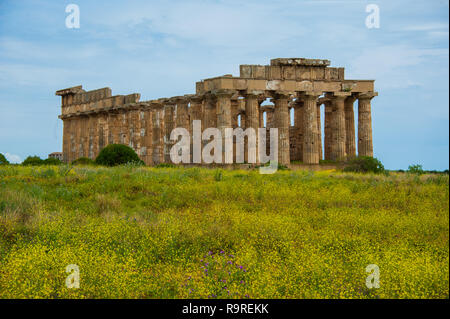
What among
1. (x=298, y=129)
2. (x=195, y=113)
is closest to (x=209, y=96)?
(x=195, y=113)

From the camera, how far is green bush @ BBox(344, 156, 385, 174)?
1024 inches

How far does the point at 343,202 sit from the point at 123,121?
1123 inches

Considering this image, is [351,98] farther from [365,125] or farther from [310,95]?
[310,95]

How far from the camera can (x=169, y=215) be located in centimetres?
1182

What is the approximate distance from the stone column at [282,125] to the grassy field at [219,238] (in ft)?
39.5

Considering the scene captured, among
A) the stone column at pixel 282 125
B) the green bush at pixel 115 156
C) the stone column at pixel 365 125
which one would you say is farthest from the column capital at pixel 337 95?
the green bush at pixel 115 156

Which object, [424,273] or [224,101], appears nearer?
[424,273]

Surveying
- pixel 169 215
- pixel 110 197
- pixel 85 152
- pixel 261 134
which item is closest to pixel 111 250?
pixel 169 215

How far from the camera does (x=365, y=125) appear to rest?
98.9ft

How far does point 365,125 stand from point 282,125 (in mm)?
6133

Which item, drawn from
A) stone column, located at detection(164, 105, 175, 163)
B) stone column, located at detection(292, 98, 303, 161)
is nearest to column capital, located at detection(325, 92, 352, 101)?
stone column, located at detection(292, 98, 303, 161)

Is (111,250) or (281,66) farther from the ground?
(281,66)

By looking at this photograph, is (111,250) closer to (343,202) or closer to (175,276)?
(175,276)

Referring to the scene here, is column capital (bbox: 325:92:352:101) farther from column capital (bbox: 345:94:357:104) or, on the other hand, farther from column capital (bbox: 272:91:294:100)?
column capital (bbox: 272:91:294:100)
